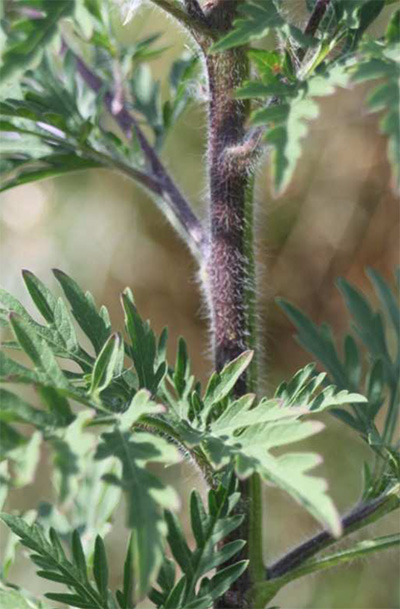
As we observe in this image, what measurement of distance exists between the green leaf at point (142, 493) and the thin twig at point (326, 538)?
0.96ft

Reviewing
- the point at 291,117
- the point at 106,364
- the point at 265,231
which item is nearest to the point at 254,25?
the point at 291,117

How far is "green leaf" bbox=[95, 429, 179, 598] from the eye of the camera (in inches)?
17.2

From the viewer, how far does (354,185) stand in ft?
7.64

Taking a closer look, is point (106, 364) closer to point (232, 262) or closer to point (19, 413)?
point (19, 413)

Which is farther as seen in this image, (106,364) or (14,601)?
(14,601)

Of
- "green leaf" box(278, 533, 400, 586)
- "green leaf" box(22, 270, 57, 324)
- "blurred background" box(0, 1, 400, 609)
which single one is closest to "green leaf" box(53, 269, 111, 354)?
"green leaf" box(22, 270, 57, 324)

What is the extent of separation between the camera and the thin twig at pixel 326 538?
74cm

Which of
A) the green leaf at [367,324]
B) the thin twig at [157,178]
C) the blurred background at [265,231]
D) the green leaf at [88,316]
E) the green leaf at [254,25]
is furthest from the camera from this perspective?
the blurred background at [265,231]

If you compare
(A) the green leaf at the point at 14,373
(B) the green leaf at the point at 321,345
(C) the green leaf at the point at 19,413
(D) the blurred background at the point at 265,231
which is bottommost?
(D) the blurred background at the point at 265,231

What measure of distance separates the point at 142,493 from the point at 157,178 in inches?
17.7

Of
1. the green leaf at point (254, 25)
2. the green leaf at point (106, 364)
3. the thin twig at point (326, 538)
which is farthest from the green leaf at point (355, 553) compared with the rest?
the green leaf at point (254, 25)

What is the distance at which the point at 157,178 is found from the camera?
86 cm

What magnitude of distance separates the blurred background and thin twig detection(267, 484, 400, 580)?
1.46 metres

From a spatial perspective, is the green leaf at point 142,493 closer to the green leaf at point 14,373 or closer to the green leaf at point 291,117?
the green leaf at point 14,373
